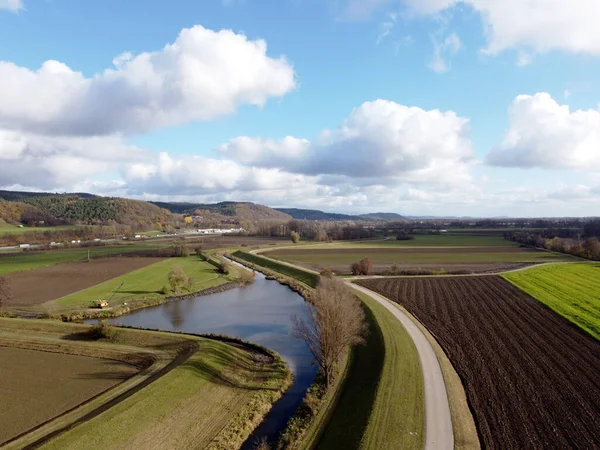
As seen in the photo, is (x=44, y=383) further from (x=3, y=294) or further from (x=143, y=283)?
(x=143, y=283)

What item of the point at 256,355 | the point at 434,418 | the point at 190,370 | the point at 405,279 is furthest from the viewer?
the point at 405,279

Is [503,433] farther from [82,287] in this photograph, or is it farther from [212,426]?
[82,287]

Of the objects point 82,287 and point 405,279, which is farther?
point 405,279

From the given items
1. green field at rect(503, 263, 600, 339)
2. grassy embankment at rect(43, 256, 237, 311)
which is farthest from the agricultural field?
grassy embankment at rect(43, 256, 237, 311)

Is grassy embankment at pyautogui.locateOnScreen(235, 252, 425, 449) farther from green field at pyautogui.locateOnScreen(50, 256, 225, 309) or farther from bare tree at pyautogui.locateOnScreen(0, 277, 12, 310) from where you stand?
bare tree at pyautogui.locateOnScreen(0, 277, 12, 310)

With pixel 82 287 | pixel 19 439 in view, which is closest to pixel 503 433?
pixel 19 439

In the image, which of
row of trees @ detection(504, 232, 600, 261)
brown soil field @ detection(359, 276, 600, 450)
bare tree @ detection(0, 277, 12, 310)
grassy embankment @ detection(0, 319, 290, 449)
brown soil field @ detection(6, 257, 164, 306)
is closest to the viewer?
brown soil field @ detection(359, 276, 600, 450)
